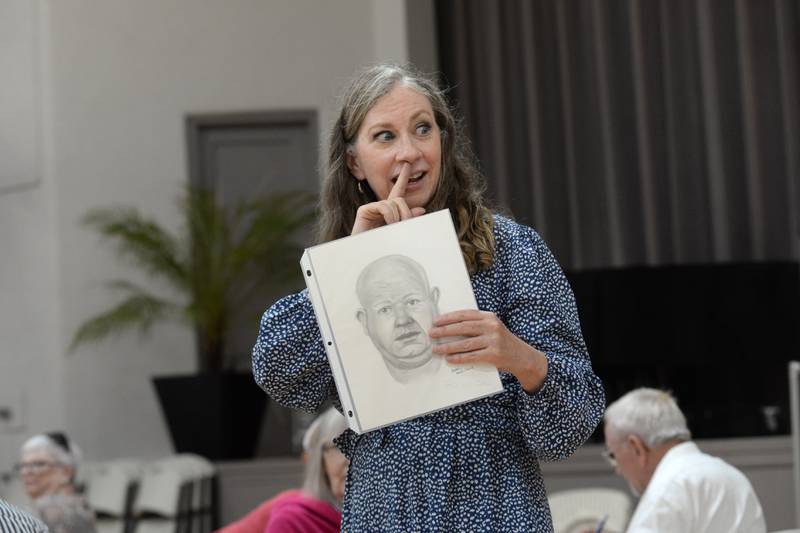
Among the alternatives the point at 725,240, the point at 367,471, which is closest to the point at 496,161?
the point at 725,240

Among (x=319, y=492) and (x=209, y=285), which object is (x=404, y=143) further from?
(x=209, y=285)

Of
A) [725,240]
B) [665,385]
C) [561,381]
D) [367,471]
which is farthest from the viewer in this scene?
[725,240]

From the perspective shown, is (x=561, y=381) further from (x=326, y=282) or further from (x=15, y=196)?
(x=15, y=196)

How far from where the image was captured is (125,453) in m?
9.30

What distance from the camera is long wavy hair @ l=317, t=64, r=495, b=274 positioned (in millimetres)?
1910

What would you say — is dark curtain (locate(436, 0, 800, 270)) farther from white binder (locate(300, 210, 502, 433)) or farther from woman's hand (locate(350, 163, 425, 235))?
white binder (locate(300, 210, 502, 433))

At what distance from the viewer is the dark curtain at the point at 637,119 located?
9.11m

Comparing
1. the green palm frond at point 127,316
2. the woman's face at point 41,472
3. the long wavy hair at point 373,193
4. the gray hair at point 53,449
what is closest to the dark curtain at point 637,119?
the green palm frond at point 127,316

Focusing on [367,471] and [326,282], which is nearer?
[326,282]

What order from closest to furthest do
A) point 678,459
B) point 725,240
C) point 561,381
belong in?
point 561,381 → point 678,459 → point 725,240

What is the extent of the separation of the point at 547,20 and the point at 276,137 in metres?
2.22

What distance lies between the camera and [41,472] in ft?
17.7

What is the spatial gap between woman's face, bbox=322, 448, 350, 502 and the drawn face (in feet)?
6.92

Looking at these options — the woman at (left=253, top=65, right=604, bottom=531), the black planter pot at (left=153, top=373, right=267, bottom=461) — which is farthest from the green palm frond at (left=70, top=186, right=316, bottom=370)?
the woman at (left=253, top=65, right=604, bottom=531)
